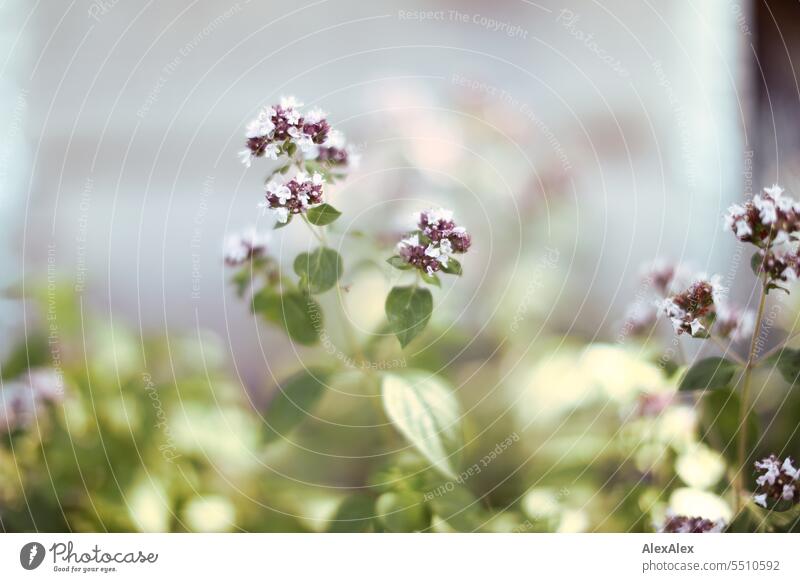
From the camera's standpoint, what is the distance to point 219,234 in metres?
0.76

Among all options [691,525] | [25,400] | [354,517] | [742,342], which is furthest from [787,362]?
[25,400]

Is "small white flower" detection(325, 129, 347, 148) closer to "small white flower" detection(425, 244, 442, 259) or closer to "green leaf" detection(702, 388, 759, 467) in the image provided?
"small white flower" detection(425, 244, 442, 259)

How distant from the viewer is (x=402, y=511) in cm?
67

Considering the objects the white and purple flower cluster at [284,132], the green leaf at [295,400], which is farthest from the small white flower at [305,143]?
the green leaf at [295,400]

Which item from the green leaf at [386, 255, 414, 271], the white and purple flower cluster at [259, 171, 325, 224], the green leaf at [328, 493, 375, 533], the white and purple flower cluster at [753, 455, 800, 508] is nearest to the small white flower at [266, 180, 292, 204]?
the white and purple flower cluster at [259, 171, 325, 224]

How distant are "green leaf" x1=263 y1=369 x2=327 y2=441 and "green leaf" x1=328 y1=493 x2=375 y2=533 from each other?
92 mm

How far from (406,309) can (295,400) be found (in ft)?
0.45

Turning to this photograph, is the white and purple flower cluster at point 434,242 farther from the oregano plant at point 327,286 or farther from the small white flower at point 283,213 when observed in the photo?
the small white flower at point 283,213

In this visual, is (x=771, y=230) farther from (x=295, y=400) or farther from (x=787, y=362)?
(x=295, y=400)

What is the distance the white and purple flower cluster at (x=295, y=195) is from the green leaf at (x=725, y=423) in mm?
420

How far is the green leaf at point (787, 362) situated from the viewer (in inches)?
25.9
